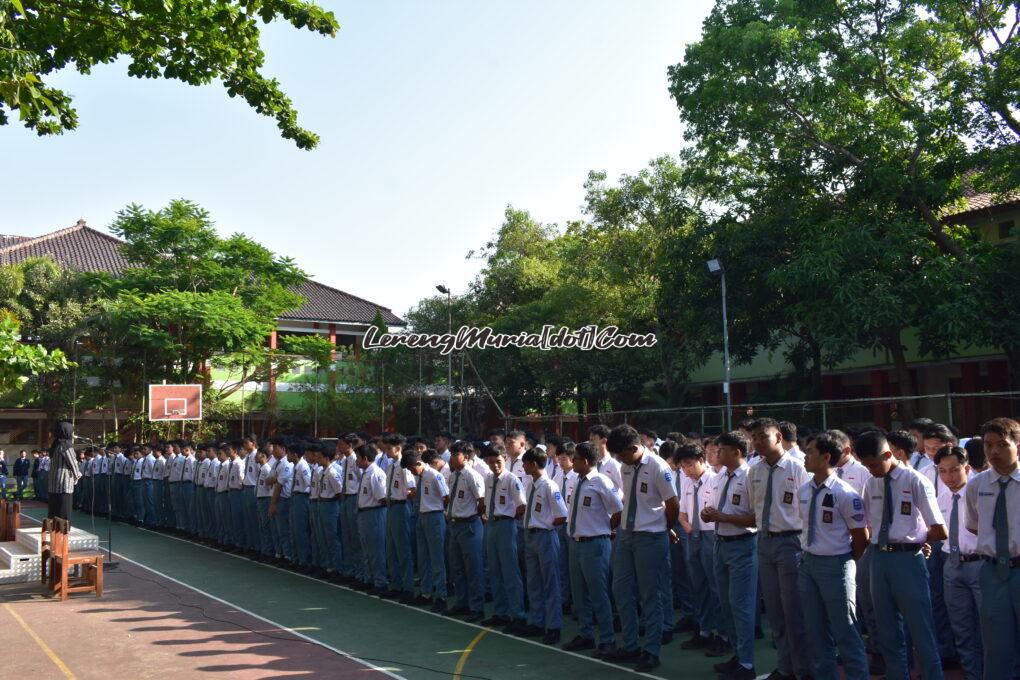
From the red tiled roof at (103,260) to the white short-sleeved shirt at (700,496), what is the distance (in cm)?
2724

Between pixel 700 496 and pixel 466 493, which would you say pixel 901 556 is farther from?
pixel 466 493

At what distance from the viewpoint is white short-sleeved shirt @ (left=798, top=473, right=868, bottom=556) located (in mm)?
6681

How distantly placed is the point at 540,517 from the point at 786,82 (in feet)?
52.8

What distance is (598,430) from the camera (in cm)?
1023

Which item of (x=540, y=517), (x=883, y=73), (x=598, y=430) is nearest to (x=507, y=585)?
(x=540, y=517)

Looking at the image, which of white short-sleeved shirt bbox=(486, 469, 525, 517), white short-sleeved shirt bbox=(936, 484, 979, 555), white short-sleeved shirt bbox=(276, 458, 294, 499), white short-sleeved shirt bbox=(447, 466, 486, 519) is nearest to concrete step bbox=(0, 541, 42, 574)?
white short-sleeved shirt bbox=(276, 458, 294, 499)

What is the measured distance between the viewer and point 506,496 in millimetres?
9867

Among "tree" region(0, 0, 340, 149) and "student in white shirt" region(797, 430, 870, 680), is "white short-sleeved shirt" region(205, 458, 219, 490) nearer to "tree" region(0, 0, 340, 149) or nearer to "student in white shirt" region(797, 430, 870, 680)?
"tree" region(0, 0, 340, 149)

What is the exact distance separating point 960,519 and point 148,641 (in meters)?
7.69

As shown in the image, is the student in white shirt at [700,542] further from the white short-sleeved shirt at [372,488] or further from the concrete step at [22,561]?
the concrete step at [22,561]

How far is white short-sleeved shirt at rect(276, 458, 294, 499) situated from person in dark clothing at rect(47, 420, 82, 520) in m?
3.19

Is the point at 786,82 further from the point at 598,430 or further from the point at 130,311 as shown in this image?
the point at 130,311

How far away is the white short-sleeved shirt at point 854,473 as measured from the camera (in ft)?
25.8

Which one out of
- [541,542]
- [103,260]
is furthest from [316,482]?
[103,260]
